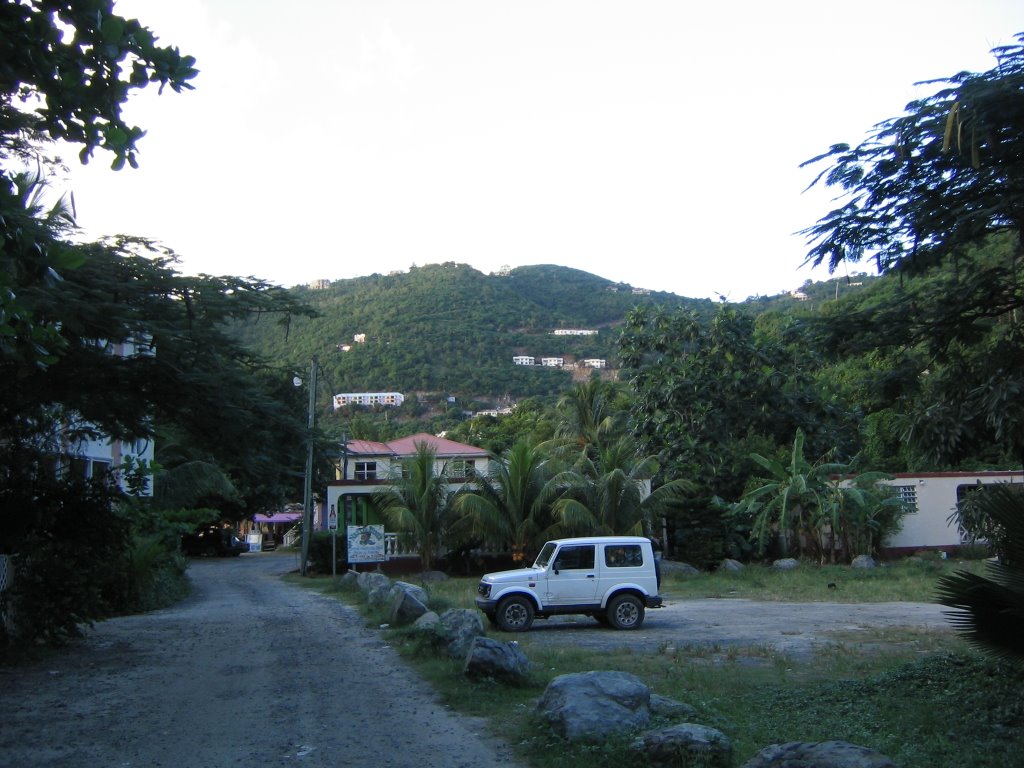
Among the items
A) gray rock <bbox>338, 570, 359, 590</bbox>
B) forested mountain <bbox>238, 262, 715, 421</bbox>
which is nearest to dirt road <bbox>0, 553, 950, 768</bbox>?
gray rock <bbox>338, 570, 359, 590</bbox>

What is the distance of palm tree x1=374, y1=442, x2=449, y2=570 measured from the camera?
32.1m

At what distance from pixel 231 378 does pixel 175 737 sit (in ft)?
19.0

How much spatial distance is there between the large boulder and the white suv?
8.92m

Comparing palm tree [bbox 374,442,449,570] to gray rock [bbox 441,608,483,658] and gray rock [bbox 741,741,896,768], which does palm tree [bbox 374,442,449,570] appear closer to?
gray rock [bbox 441,608,483,658]

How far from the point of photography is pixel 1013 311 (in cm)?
1148

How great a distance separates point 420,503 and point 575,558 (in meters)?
15.3

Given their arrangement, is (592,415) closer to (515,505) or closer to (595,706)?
(515,505)

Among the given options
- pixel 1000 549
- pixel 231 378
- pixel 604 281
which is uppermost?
pixel 604 281

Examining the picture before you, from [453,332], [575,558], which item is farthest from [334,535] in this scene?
[453,332]

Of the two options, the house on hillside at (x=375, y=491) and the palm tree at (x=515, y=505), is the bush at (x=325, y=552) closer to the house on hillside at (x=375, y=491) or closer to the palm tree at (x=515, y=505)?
the house on hillside at (x=375, y=491)

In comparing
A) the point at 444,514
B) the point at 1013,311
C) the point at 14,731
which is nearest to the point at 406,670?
the point at 14,731

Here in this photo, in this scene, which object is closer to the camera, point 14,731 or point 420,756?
point 420,756

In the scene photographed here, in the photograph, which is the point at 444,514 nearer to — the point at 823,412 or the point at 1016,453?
the point at 823,412

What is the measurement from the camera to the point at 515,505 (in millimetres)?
31312
